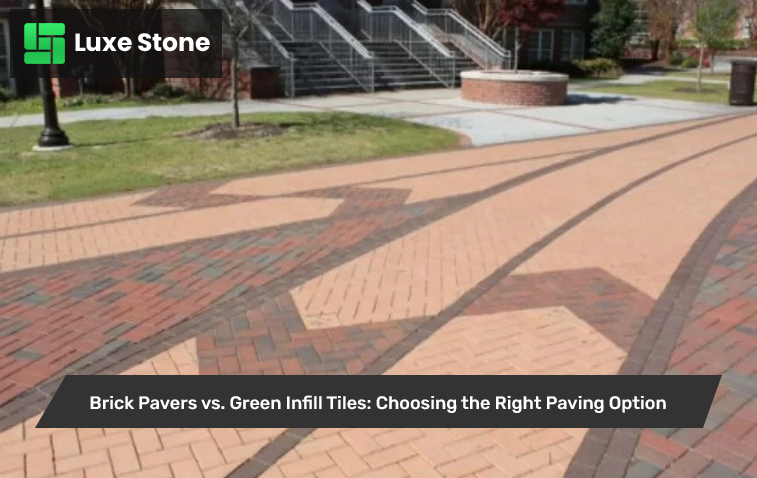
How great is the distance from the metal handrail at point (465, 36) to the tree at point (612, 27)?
969cm

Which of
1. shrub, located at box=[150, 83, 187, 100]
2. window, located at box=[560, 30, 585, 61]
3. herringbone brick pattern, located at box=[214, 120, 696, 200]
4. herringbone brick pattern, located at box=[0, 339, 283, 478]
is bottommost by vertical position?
herringbone brick pattern, located at box=[0, 339, 283, 478]

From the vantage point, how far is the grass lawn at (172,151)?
9734 millimetres

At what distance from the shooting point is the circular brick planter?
19373mm

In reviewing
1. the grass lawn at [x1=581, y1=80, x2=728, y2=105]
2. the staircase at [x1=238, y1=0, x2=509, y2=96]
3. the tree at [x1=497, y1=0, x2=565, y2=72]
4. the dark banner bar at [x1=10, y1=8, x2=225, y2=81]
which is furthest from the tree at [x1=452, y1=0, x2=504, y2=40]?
the dark banner bar at [x1=10, y1=8, x2=225, y2=81]

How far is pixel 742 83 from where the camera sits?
68.2 feet

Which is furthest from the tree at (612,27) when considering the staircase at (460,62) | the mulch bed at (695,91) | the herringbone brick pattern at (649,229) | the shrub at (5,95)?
the herringbone brick pattern at (649,229)

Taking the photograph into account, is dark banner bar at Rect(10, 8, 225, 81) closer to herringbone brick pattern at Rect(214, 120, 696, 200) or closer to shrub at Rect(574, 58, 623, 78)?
herringbone brick pattern at Rect(214, 120, 696, 200)

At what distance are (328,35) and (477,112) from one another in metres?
8.59

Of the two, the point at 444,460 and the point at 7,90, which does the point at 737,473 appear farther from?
the point at 7,90

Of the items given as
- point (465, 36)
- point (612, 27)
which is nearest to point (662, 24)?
point (612, 27)

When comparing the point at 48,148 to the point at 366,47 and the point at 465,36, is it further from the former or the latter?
the point at 465,36

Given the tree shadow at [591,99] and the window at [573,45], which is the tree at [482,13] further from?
the window at [573,45]

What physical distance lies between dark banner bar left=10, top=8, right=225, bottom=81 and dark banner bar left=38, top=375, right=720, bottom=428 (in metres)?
17.6

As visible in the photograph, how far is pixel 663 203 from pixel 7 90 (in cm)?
1767
